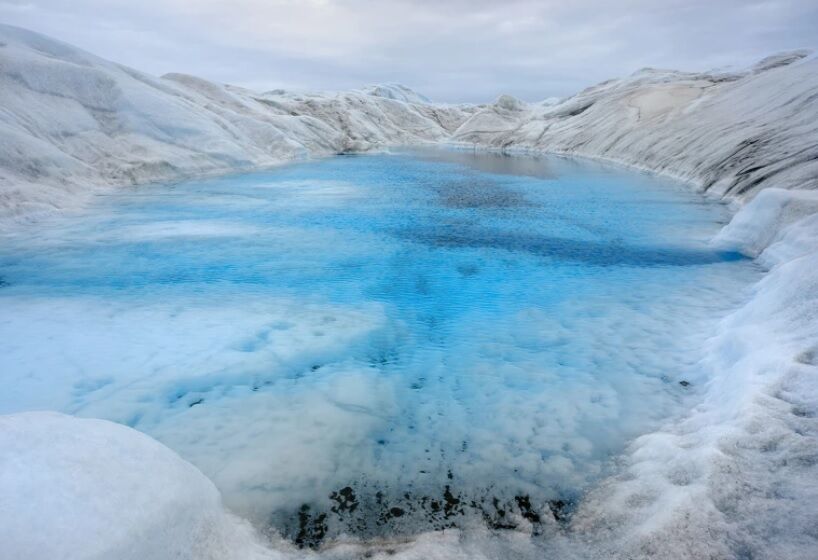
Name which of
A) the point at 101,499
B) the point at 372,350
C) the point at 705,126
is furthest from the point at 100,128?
the point at 705,126

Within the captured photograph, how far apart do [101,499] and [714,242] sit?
11.1m

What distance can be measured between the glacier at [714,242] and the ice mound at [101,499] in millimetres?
11

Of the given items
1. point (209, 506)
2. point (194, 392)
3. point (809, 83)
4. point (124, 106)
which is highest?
point (809, 83)

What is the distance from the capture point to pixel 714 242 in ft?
33.5

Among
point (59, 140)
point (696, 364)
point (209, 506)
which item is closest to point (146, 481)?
point (209, 506)

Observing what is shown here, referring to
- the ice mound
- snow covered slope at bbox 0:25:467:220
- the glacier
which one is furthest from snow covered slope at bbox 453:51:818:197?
snow covered slope at bbox 0:25:467:220

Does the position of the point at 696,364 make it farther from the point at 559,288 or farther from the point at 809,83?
the point at 809,83

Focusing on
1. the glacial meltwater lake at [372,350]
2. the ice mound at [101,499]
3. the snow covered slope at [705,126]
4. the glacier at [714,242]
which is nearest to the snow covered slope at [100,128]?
the glacier at [714,242]

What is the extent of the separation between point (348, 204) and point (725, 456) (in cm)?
1418

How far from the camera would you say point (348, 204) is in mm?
16312

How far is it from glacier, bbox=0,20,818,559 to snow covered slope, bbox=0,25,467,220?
74 mm

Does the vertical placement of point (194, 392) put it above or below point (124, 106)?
below

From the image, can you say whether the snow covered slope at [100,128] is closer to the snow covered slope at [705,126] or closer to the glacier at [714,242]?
the glacier at [714,242]

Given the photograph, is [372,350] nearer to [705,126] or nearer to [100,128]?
[100,128]
